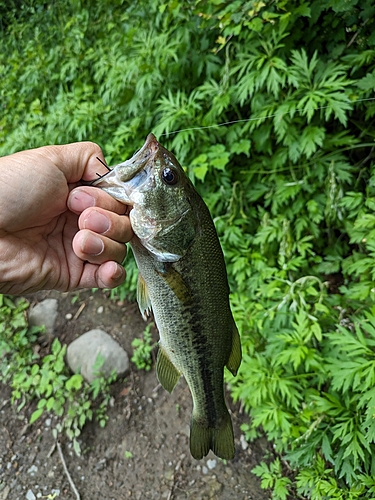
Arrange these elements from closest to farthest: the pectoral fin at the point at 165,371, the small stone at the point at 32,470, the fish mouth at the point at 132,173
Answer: the fish mouth at the point at 132,173 → the pectoral fin at the point at 165,371 → the small stone at the point at 32,470

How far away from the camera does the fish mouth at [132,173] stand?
137cm

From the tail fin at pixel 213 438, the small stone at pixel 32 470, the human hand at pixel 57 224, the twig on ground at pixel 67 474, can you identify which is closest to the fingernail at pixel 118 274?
the human hand at pixel 57 224

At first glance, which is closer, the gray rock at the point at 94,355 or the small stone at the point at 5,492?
the small stone at the point at 5,492

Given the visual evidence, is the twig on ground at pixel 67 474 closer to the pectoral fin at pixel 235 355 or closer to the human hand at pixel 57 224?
the human hand at pixel 57 224

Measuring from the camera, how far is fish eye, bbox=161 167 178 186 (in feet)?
4.52

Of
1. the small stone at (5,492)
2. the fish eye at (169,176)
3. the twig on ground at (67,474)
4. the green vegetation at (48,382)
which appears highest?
the fish eye at (169,176)

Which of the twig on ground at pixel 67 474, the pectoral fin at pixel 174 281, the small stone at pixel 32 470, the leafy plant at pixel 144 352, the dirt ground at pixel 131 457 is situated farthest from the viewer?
the leafy plant at pixel 144 352

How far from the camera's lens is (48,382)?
3314mm

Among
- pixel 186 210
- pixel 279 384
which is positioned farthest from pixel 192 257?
pixel 279 384

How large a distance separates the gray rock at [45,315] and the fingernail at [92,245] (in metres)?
2.70

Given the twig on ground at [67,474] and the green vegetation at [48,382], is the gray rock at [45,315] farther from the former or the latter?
the twig on ground at [67,474]

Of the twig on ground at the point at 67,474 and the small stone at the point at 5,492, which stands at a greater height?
the twig on ground at the point at 67,474

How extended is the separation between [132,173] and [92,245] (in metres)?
0.32

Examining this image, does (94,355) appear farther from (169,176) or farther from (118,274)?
(169,176)
